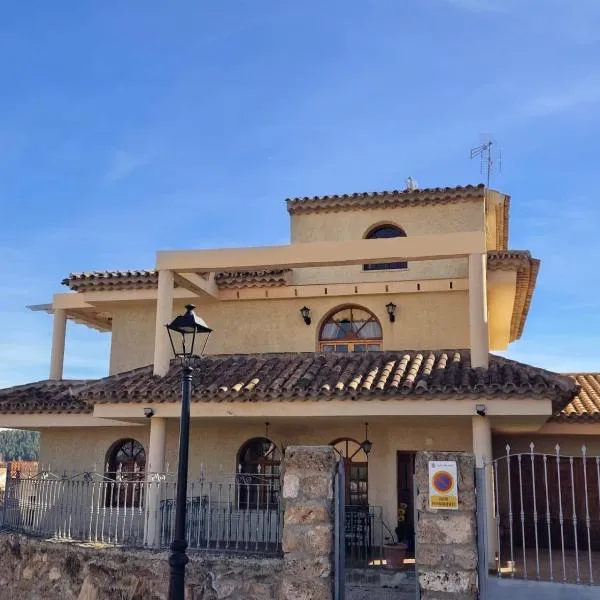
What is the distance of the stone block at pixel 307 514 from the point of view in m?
7.08

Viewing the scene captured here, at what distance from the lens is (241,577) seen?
30.2 ft

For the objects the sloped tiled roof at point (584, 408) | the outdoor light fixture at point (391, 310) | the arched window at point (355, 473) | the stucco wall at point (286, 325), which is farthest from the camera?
the outdoor light fixture at point (391, 310)

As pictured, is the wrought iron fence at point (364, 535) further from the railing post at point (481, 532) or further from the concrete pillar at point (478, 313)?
the railing post at point (481, 532)

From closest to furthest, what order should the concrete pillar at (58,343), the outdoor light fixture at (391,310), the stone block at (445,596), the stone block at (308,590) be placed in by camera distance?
the stone block at (445,596)
the stone block at (308,590)
the outdoor light fixture at (391,310)
the concrete pillar at (58,343)

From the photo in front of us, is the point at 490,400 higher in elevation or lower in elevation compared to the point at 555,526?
higher

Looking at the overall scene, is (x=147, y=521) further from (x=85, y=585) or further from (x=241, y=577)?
(x=241, y=577)

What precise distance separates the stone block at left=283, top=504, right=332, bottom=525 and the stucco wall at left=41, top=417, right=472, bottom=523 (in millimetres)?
5503

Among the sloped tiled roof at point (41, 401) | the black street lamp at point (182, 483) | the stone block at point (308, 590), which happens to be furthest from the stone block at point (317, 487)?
the sloped tiled roof at point (41, 401)

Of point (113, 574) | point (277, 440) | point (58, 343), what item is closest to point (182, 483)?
point (113, 574)

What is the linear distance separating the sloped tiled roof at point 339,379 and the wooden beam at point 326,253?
6.64ft

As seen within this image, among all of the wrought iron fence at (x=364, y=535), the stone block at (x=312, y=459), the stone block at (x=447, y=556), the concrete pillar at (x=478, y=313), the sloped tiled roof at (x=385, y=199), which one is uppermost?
the sloped tiled roof at (x=385, y=199)

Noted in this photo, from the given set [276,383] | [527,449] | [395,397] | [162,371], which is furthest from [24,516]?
[527,449]

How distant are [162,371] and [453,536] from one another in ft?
26.4

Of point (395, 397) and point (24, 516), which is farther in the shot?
point (24, 516)
